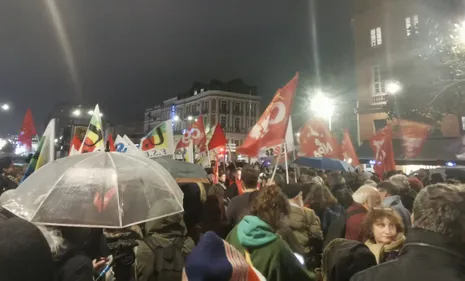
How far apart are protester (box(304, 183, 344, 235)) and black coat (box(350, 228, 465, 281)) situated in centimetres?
359

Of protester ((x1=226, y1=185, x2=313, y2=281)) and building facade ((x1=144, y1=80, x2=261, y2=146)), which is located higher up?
building facade ((x1=144, y1=80, x2=261, y2=146))

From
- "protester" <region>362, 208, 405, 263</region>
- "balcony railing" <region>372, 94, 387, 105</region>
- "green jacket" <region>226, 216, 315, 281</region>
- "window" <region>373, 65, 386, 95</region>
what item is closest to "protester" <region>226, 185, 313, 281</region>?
"green jacket" <region>226, 216, 315, 281</region>

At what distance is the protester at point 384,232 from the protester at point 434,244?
59.1 inches

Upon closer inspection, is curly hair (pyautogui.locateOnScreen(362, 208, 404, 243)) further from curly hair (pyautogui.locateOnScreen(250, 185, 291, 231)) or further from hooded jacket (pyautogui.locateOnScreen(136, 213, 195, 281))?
hooded jacket (pyautogui.locateOnScreen(136, 213, 195, 281))

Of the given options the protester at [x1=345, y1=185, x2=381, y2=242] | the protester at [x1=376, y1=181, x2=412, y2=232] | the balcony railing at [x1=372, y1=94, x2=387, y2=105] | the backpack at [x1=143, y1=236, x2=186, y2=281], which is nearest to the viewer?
the backpack at [x1=143, y1=236, x2=186, y2=281]

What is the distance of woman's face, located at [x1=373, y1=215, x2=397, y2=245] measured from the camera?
12.1 feet

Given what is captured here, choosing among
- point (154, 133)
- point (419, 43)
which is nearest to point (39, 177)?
point (154, 133)

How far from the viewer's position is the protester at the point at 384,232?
360 centimetres

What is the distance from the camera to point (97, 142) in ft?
23.2

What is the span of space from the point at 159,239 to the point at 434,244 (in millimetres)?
2695

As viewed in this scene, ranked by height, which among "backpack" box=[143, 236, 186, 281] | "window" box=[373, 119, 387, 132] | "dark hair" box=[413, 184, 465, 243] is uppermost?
"window" box=[373, 119, 387, 132]

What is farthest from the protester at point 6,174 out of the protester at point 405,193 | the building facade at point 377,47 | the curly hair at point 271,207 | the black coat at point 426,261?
the building facade at point 377,47

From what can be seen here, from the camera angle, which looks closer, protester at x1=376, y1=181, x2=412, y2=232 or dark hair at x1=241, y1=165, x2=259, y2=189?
protester at x1=376, y1=181, x2=412, y2=232

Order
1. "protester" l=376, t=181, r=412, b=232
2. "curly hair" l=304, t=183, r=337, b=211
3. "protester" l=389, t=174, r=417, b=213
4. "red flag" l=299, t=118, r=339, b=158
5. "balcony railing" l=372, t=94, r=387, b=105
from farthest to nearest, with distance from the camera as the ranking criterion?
"balcony railing" l=372, t=94, r=387, b=105
"red flag" l=299, t=118, r=339, b=158
"protester" l=389, t=174, r=417, b=213
"curly hair" l=304, t=183, r=337, b=211
"protester" l=376, t=181, r=412, b=232
